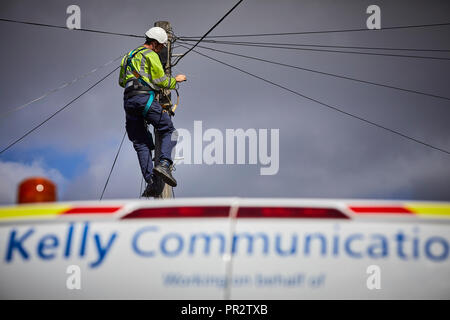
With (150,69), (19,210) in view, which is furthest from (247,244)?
(150,69)

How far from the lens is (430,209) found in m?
2.35

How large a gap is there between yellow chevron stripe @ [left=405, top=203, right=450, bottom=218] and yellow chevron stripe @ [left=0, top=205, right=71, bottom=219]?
145 centimetres

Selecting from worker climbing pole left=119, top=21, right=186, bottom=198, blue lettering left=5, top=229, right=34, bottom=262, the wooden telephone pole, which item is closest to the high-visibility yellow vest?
worker climbing pole left=119, top=21, right=186, bottom=198

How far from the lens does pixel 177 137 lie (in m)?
8.12

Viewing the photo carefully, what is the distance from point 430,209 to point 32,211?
1.67 m

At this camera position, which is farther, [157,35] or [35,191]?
[157,35]

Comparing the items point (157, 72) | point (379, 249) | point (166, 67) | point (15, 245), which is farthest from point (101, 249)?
point (166, 67)

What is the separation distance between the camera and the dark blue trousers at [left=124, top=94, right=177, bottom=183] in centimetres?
764

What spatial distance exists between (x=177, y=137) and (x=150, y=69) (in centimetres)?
116

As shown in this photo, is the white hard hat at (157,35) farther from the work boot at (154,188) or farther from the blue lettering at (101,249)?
the blue lettering at (101,249)

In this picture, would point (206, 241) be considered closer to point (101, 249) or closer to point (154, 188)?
point (101, 249)

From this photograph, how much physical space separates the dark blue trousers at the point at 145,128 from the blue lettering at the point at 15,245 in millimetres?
5369

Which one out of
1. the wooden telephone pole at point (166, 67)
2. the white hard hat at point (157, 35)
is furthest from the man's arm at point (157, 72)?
the wooden telephone pole at point (166, 67)
